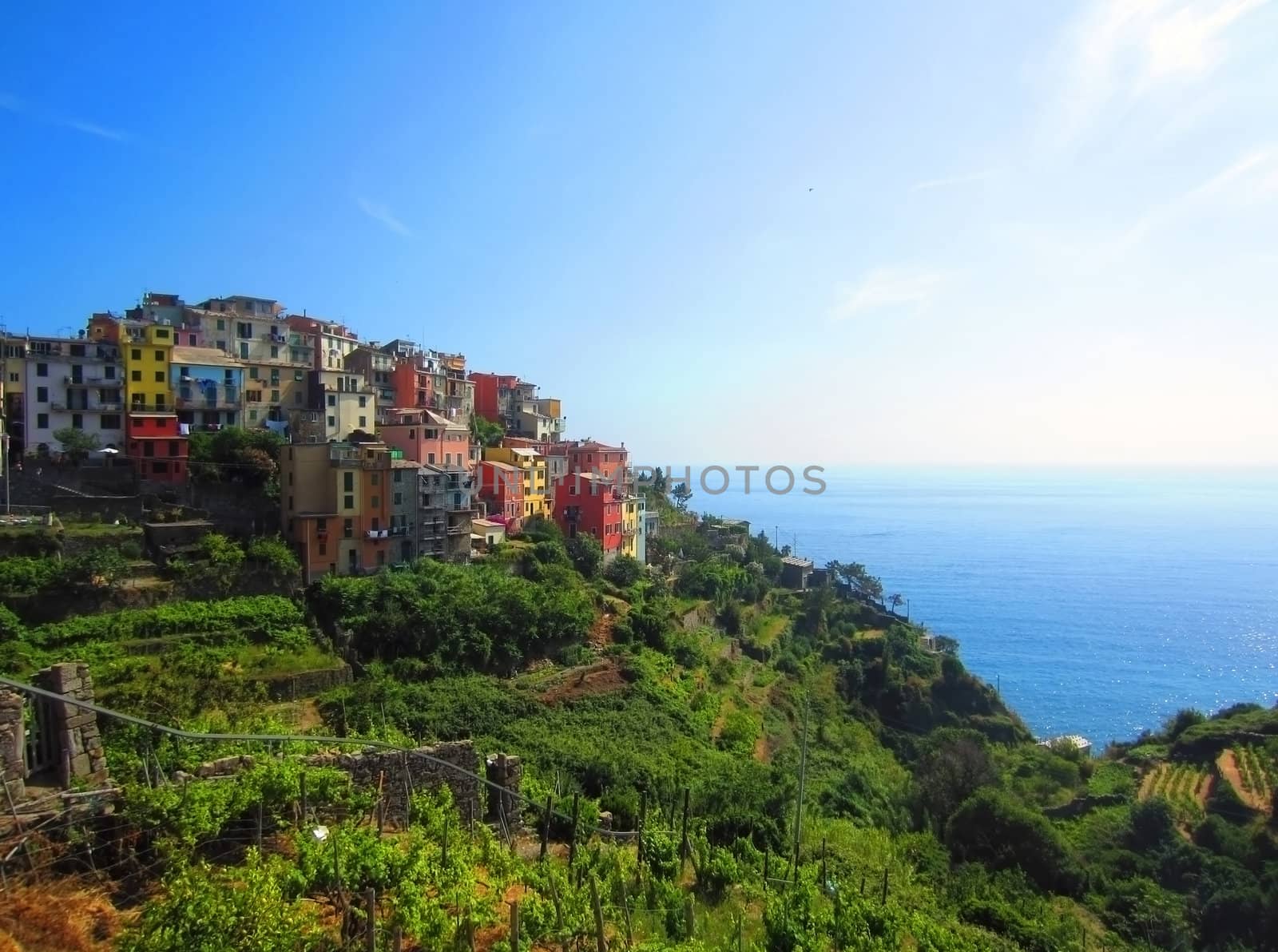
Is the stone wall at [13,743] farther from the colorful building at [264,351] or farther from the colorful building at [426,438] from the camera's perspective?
the colorful building at [264,351]

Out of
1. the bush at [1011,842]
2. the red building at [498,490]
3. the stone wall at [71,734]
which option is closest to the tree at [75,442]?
the red building at [498,490]

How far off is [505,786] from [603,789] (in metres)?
4.81

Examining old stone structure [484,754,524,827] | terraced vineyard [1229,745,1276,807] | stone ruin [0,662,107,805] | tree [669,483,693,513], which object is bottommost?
terraced vineyard [1229,745,1276,807]

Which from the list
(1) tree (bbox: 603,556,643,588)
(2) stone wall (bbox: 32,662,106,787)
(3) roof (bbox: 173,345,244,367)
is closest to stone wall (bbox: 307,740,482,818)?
(2) stone wall (bbox: 32,662,106,787)

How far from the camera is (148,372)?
85.1ft

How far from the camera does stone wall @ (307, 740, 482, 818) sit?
831 centimetres

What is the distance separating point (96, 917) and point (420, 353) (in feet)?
118

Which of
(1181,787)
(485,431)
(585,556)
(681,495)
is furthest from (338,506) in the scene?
(681,495)

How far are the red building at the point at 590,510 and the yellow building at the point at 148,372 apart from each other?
15263 mm

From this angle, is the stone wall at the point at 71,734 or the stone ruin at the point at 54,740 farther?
the stone wall at the point at 71,734

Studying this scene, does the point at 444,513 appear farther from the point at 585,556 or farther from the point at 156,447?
the point at 156,447

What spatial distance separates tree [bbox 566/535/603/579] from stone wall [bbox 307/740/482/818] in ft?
63.9

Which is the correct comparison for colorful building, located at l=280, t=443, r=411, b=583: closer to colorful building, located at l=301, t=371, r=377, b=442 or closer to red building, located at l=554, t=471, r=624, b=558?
colorful building, located at l=301, t=371, r=377, b=442

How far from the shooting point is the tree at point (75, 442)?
23.2 m
